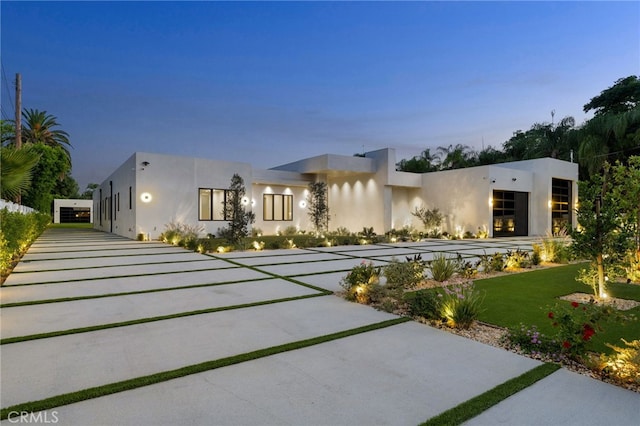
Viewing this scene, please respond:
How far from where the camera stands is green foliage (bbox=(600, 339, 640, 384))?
2.52m

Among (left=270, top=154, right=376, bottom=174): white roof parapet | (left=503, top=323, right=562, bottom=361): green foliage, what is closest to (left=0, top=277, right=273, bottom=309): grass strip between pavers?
(left=503, top=323, right=562, bottom=361): green foliage

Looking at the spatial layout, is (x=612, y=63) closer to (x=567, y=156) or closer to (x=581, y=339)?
(x=567, y=156)

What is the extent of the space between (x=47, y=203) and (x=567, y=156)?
4005 cm

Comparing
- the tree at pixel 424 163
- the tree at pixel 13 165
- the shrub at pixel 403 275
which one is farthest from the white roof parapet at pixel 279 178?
A: the shrub at pixel 403 275

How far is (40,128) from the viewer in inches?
1198

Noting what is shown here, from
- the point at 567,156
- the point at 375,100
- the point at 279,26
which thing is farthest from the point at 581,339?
the point at 567,156

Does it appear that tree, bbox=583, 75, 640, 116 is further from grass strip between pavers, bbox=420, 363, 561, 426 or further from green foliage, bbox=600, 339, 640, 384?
grass strip between pavers, bbox=420, 363, 561, 426

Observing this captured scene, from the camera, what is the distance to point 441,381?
101 inches

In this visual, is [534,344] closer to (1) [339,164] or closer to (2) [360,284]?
(2) [360,284]

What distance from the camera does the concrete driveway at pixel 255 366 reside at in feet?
6.97

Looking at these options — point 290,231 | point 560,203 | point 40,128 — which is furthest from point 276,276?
point 40,128

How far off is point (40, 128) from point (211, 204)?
25.1 meters

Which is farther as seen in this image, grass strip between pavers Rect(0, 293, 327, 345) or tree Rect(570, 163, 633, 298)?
tree Rect(570, 163, 633, 298)

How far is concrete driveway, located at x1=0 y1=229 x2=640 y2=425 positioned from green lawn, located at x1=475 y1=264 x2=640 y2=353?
110 centimetres
